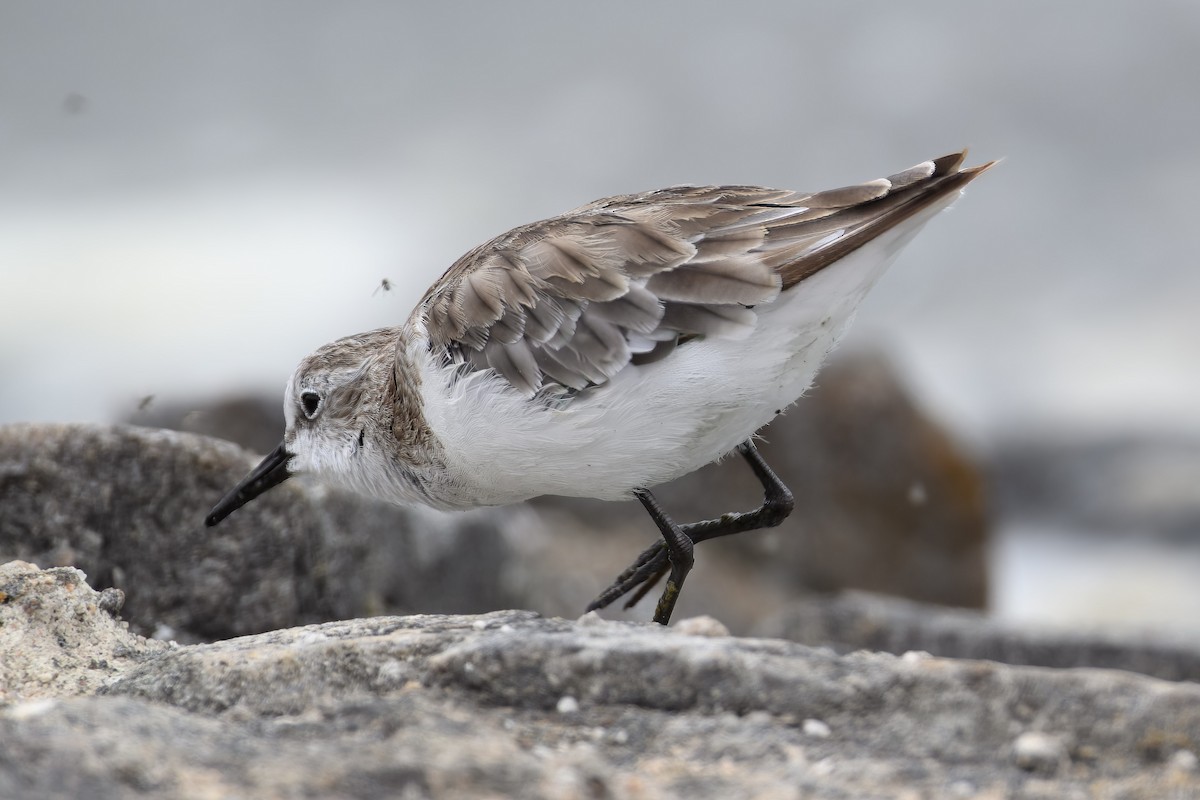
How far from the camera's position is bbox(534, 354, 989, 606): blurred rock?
1432cm

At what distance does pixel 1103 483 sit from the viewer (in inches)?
828

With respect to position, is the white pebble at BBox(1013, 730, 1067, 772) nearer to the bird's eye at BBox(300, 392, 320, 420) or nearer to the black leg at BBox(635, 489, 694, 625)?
the black leg at BBox(635, 489, 694, 625)

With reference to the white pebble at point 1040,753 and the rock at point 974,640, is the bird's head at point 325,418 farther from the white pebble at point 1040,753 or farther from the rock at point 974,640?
the white pebble at point 1040,753

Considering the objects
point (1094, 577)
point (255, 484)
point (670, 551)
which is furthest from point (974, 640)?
point (1094, 577)

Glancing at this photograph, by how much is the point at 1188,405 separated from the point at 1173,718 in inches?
809

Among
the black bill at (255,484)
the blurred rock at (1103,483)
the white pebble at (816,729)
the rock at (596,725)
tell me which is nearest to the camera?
the rock at (596,725)

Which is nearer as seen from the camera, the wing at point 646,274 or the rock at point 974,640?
the wing at point 646,274

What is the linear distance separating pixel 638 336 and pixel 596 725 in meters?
2.26

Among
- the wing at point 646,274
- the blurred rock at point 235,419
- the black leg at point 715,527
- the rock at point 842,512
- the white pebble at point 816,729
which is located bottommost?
the rock at point 842,512

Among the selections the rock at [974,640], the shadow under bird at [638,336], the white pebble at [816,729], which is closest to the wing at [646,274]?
the shadow under bird at [638,336]

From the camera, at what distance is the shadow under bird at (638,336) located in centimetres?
558

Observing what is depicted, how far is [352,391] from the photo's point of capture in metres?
6.86

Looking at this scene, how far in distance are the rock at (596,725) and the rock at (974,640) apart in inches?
195

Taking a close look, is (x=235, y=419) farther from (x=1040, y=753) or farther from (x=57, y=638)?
(x=1040, y=753)
